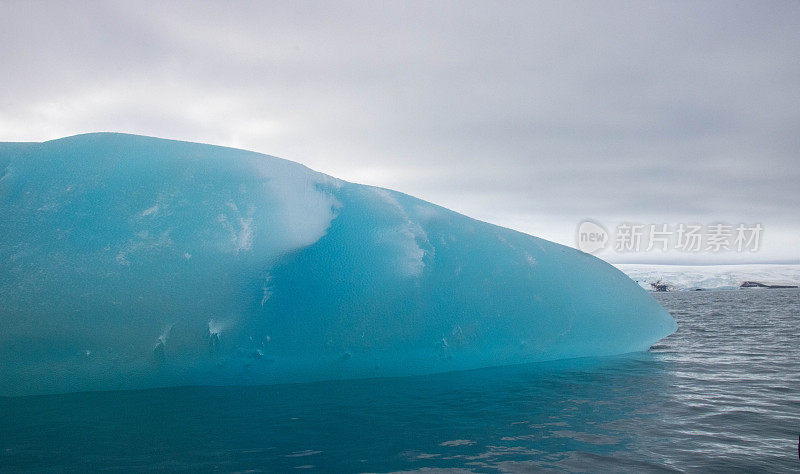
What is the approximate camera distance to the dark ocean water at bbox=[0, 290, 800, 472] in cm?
381

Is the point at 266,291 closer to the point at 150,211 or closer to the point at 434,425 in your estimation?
the point at 150,211

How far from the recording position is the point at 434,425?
16.1 ft

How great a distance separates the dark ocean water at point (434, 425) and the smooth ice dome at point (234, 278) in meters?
0.52

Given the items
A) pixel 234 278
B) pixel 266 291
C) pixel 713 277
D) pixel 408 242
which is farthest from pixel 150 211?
pixel 713 277

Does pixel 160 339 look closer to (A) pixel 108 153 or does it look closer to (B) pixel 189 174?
(B) pixel 189 174

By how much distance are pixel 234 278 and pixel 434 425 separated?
3.92 meters

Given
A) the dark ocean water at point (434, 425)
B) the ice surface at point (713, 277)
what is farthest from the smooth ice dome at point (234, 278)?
the ice surface at point (713, 277)

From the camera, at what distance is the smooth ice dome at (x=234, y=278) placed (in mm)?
6266

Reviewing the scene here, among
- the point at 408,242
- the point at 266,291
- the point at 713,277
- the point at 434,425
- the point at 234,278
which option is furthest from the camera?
the point at 713,277

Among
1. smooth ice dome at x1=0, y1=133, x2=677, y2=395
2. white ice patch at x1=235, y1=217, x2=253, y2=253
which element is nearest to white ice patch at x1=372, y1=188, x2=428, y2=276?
smooth ice dome at x1=0, y1=133, x2=677, y2=395

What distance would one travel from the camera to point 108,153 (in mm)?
7574

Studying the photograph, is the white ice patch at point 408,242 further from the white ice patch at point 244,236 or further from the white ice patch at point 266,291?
the white ice patch at point 244,236

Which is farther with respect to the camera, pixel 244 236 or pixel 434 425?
pixel 244 236

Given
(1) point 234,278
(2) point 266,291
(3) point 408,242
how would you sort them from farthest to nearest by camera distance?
1. (3) point 408,242
2. (2) point 266,291
3. (1) point 234,278
